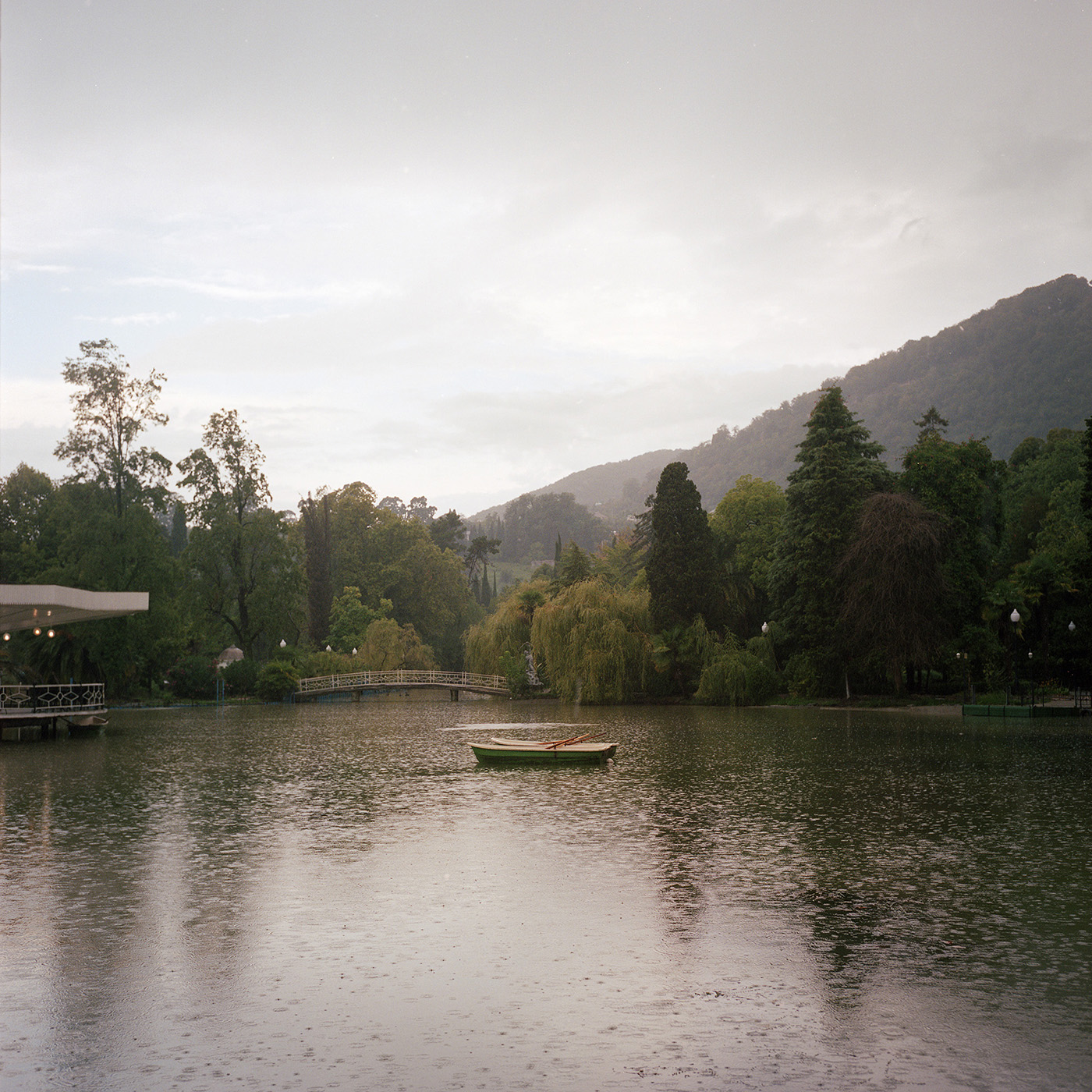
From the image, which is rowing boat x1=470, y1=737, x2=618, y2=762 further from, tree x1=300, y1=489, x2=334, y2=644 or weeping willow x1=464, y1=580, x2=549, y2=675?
tree x1=300, y1=489, x2=334, y2=644

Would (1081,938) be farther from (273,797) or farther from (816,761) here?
(816,761)

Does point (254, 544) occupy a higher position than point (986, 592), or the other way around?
point (254, 544)

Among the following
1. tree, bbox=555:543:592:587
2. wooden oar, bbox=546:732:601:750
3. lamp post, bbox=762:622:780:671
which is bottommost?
wooden oar, bbox=546:732:601:750

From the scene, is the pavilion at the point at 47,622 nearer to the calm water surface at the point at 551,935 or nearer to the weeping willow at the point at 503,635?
the calm water surface at the point at 551,935

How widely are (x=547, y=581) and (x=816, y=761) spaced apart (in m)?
45.5

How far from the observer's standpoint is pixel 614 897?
1093 cm

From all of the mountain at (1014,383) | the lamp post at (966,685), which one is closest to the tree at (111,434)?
the lamp post at (966,685)

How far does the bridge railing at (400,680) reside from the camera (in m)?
63.4

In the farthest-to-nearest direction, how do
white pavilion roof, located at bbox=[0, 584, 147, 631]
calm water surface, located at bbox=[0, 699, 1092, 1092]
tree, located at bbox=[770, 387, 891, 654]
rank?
tree, located at bbox=[770, 387, 891, 654] → white pavilion roof, located at bbox=[0, 584, 147, 631] → calm water surface, located at bbox=[0, 699, 1092, 1092]

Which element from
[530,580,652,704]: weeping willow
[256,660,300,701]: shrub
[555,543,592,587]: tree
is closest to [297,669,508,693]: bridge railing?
[256,660,300,701]: shrub

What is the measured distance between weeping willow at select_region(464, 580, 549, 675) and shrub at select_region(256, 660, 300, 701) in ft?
35.8

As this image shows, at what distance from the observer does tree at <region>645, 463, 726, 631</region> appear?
56.5m

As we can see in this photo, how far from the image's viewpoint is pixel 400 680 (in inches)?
A: 2719

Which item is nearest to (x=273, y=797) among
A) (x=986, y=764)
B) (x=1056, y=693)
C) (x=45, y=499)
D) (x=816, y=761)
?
(x=816, y=761)
